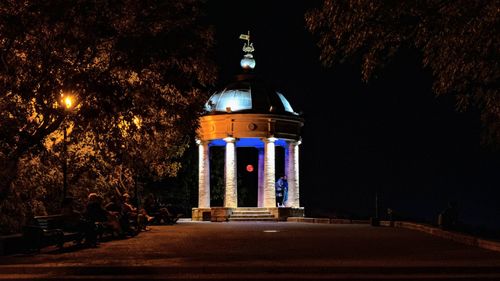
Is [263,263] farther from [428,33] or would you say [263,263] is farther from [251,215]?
[251,215]

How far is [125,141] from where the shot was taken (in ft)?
83.4

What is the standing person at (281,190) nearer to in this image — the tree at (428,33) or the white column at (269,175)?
the white column at (269,175)

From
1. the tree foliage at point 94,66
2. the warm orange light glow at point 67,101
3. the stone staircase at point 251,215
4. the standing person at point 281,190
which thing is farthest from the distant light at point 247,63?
the warm orange light glow at point 67,101

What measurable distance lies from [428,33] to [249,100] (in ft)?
113

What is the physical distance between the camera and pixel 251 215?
48969mm

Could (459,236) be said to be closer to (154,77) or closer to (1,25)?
(154,77)

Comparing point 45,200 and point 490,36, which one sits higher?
point 490,36

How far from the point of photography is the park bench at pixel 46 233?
19.5 metres

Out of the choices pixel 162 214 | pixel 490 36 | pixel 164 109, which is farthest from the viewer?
pixel 162 214

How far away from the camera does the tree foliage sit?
803 inches

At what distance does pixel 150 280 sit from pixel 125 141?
37.3ft

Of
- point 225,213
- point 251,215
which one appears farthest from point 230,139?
point 251,215

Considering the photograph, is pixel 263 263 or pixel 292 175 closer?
pixel 263 263

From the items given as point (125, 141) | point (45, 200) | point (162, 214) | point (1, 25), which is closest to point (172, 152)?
point (162, 214)
